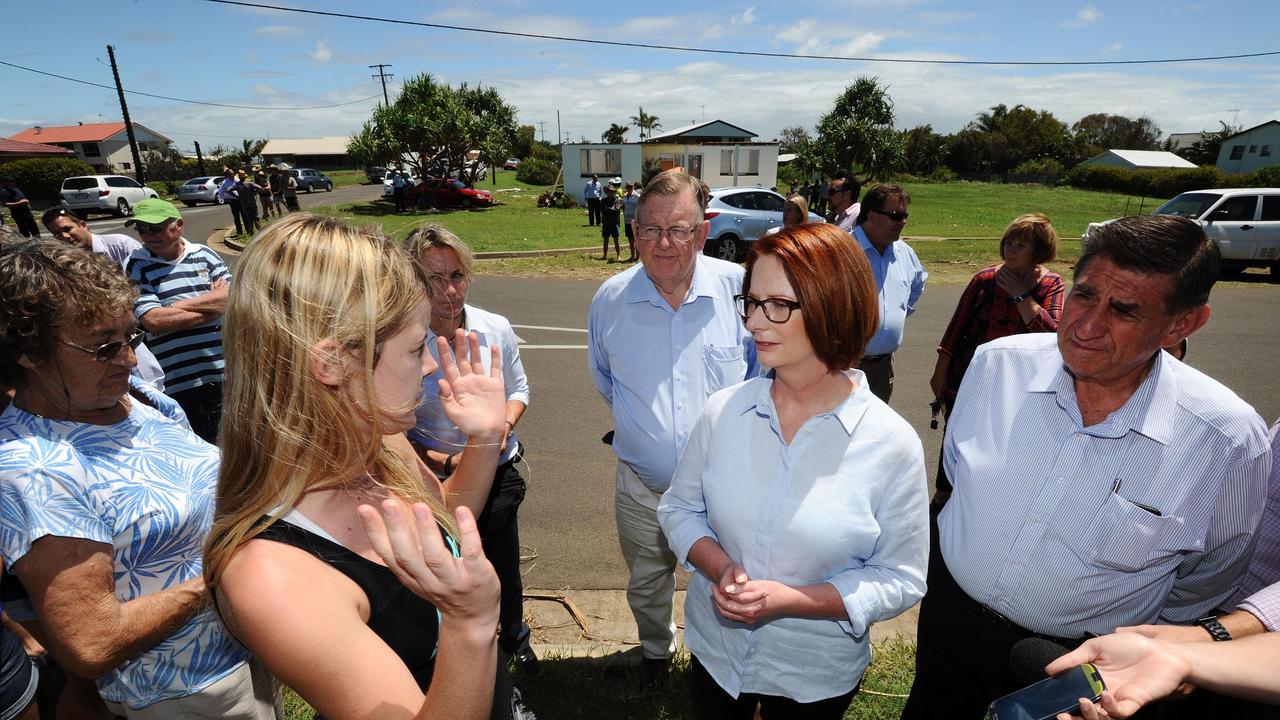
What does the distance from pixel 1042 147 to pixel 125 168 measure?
89.6m

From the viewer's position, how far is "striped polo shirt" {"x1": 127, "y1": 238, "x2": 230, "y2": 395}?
3.56 meters

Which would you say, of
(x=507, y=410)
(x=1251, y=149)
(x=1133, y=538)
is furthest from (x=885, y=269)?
(x=1251, y=149)

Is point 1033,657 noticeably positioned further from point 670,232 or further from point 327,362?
point 670,232

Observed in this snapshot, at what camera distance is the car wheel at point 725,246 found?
14.4 metres

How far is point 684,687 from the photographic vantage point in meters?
2.92

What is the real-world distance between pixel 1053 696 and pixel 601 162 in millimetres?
34082

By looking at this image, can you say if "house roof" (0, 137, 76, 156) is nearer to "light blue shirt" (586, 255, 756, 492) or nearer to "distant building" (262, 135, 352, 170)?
"distant building" (262, 135, 352, 170)

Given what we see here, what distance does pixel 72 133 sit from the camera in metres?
61.2

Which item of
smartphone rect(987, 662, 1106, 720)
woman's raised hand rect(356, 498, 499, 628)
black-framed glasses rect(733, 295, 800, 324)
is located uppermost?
black-framed glasses rect(733, 295, 800, 324)

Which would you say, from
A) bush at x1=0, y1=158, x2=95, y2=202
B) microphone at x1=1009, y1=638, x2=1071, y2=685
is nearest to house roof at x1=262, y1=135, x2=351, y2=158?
bush at x1=0, y1=158, x2=95, y2=202

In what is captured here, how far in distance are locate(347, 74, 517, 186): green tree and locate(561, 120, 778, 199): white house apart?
4169mm

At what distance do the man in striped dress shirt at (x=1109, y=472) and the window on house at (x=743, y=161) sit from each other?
1304 inches

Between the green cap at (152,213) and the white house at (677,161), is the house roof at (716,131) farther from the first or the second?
the green cap at (152,213)

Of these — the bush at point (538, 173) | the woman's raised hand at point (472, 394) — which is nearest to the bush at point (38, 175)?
the bush at point (538, 173)
